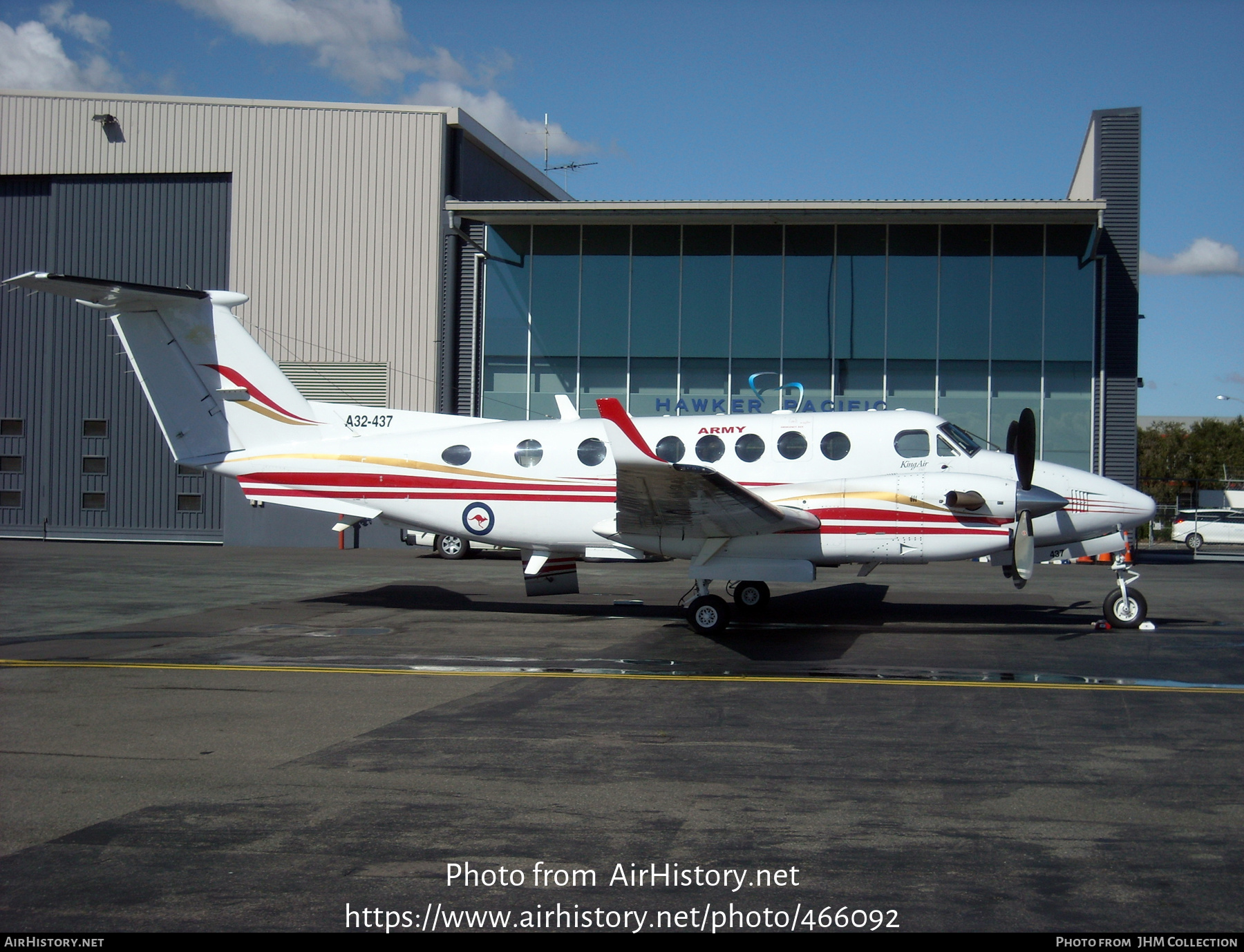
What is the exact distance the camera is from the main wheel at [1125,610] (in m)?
12.8

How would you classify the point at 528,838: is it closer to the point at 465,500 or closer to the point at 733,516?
the point at 733,516

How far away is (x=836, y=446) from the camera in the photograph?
13.2m

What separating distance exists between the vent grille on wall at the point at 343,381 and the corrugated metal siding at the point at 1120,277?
21.0 metres

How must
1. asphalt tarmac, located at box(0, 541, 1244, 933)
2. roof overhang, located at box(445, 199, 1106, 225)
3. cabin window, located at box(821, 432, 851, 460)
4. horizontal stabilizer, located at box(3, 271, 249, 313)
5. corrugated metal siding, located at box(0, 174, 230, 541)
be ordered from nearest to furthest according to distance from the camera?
1. asphalt tarmac, located at box(0, 541, 1244, 933)
2. horizontal stabilizer, located at box(3, 271, 249, 313)
3. cabin window, located at box(821, 432, 851, 460)
4. roof overhang, located at box(445, 199, 1106, 225)
5. corrugated metal siding, located at box(0, 174, 230, 541)

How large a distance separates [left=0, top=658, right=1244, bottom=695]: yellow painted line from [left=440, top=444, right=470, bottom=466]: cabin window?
4.86 meters

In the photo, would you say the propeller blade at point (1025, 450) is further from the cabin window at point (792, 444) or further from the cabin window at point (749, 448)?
the cabin window at point (749, 448)

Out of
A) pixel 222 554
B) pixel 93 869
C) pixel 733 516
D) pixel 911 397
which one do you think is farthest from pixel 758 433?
pixel 222 554

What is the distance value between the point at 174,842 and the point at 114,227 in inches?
1253

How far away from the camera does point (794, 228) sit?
28.3 meters

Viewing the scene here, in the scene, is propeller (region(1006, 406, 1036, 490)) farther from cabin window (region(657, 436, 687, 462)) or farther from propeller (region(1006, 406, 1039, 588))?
cabin window (region(657, 436, 687, 462))

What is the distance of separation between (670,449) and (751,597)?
2.78 m

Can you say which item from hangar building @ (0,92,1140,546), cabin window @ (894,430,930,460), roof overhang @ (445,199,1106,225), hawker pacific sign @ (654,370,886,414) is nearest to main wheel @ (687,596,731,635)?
cabin window @ (894,430,930,460)

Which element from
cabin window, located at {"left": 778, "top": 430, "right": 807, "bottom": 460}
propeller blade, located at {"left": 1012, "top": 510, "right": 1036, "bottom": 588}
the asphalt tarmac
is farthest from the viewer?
cabin window, located at {"left": 778, "top": 430, "right": 807, "bottom": 460}

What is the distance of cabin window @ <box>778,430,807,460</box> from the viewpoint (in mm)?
13297
